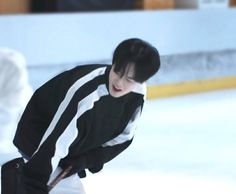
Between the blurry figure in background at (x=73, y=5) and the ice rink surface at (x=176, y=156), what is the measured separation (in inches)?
41.8

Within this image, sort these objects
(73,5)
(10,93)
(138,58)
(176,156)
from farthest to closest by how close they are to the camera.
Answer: (73,5), (176,156), (10,93), (138,58)

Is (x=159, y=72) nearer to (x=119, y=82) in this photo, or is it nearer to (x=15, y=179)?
(x=15, y=179)

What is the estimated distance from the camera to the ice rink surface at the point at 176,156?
2.69 m

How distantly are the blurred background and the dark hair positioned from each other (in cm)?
60

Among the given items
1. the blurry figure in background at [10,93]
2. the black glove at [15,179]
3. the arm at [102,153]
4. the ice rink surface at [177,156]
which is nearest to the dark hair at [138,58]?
the arm at [102,153]

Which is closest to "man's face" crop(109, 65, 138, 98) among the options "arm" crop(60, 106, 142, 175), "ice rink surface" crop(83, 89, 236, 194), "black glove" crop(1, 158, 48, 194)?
"arm" crop(60, 106, 142, 175)

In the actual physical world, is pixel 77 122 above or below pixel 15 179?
above

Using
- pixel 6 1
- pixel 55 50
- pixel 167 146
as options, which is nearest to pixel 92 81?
pixel 167 146

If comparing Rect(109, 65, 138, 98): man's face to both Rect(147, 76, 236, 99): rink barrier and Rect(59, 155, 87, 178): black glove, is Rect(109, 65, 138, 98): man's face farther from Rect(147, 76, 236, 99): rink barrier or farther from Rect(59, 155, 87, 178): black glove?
Rect(147, 76, 236, 99): rink barrier

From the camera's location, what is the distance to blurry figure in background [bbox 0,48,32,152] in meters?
1.97

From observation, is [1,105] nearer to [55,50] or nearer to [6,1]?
[55,50]

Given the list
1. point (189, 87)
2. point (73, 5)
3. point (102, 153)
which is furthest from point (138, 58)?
point (189, 87)

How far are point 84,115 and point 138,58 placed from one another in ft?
0.81

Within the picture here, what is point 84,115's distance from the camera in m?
1.63
